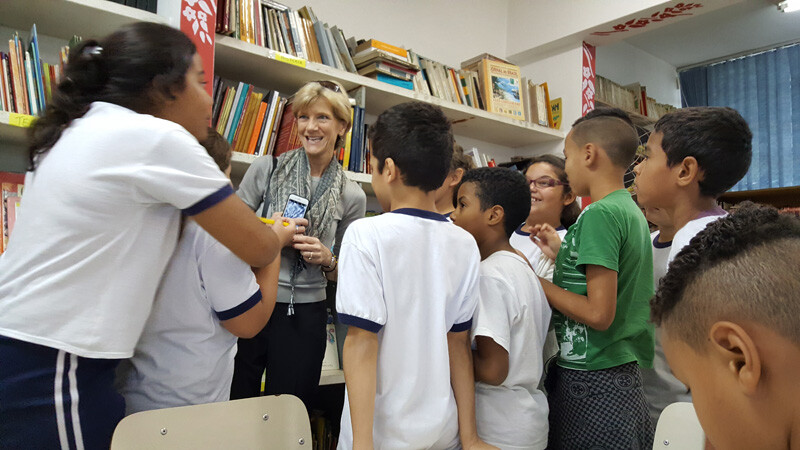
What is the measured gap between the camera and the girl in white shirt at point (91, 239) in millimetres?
790

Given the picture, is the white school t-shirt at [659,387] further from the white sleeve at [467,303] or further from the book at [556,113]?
the book at [556,113]

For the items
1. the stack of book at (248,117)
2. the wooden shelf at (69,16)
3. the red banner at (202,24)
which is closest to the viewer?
the wooden shelf at (69,16)

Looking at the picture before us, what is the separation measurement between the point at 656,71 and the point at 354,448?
19.0 ft

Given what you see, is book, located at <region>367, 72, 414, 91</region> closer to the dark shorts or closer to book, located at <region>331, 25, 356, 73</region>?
book, located at <region>331, 25, 356, 73</region>

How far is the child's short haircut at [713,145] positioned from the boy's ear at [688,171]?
11mm

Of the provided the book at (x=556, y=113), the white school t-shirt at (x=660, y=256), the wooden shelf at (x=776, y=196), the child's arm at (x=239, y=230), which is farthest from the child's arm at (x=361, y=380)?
the wooden shelf at (x=776, y=196)

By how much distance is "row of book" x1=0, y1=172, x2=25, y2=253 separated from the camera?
1.70 meters

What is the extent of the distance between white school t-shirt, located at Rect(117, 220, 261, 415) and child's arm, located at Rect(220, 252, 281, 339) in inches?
0.7

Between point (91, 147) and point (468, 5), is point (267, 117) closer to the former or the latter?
point (91, 147)

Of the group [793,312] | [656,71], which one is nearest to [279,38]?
[793,312]

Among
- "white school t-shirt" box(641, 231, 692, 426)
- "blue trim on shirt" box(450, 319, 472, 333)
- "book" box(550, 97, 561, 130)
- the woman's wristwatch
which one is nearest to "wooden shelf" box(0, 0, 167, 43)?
the woman's wristwatch

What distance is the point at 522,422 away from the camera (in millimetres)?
1240

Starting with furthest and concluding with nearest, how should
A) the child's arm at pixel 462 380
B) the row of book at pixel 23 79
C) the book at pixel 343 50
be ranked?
the book at pixel 343 50 → the row of book at pixel 23 79 → the child's arm at pixel 462 380

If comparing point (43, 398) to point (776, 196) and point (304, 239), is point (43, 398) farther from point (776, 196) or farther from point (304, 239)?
point (776, 196)
